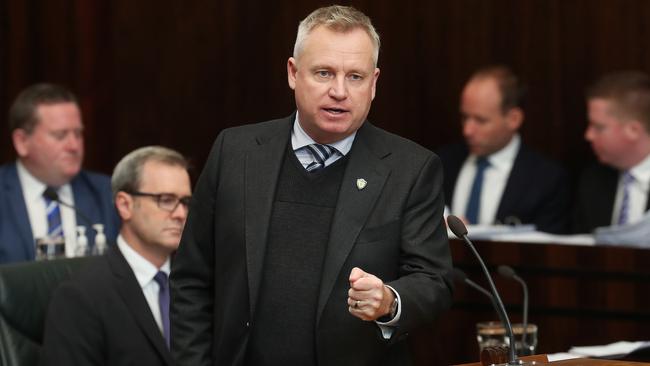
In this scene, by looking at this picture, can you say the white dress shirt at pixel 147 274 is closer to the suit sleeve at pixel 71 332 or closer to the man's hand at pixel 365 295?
the suit sleeve at pixel 71 332

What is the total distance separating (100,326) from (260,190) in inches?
42.2

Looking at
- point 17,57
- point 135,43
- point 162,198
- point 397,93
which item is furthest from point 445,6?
point 162,198

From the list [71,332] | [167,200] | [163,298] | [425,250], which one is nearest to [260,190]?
[425,250]

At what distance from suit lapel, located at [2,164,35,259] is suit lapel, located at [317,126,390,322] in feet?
10.0

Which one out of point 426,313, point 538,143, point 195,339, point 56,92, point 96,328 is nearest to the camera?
point 426,313

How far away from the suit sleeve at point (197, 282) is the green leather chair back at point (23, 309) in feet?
3.22

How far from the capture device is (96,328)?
154 inches

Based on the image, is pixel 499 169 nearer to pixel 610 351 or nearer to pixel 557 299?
pixel 557 299

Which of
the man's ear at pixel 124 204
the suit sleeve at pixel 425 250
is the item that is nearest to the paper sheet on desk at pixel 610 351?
the suit sleeve at pixel 425 250

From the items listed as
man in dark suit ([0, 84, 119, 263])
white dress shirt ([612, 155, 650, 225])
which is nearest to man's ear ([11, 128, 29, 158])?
man in dark suit ([0, 84, 119, 263])

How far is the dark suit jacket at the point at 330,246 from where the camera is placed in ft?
9.84

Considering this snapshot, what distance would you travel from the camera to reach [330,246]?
3.00 metres

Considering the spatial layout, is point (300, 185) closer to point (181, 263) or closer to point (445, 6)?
point (181, 263)

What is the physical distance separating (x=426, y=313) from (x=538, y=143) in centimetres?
448
